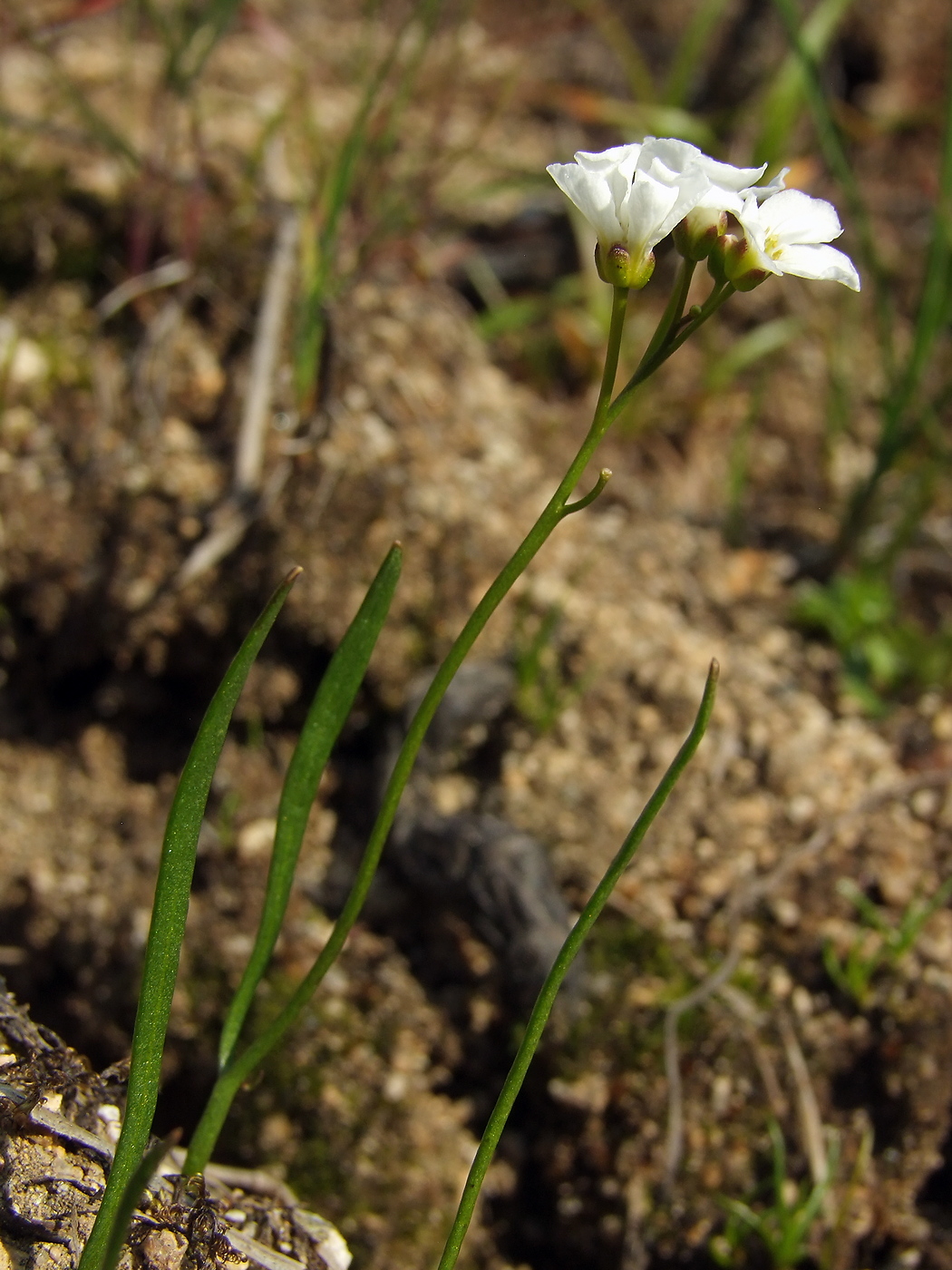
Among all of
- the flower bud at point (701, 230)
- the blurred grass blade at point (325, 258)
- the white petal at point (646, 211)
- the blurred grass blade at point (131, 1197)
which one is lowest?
the blurred grass blade at point (131, 1197)

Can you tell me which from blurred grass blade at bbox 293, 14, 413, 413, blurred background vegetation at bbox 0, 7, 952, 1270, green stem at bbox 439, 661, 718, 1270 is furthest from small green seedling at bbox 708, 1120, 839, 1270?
blurred grass blade at bbox 293, 14, 413, 413

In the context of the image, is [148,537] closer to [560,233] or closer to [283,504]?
[283,504]

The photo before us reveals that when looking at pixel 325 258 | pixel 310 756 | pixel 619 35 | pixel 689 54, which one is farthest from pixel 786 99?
pixel 310 756

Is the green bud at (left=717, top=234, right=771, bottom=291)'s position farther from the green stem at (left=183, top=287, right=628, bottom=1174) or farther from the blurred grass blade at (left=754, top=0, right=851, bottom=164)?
the blurred grass blade at (left=754, top=0, right=851, bottom=164)

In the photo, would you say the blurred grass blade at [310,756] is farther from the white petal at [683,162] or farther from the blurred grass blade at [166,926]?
the white petal at [683,162]

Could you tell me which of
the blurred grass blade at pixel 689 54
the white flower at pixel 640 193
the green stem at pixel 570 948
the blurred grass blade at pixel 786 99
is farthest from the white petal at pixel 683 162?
the blurred grass blade at pixel 689 54

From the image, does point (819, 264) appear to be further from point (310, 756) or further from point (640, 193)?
point (310, 756)

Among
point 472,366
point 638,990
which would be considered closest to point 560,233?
point 472,366
